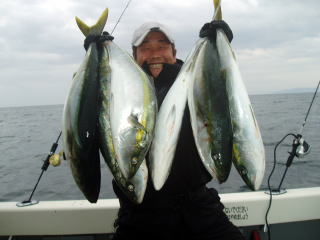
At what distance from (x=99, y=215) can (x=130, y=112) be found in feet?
7.18

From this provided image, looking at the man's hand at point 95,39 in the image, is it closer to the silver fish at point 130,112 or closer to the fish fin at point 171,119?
the silver fish at point 130,112

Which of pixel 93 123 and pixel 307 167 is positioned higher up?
pixel 93 123

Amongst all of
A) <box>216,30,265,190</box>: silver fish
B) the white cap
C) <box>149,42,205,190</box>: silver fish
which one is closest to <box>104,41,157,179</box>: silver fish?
<box>149,42,205,190</box>: silver fish

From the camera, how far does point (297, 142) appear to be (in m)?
3.83

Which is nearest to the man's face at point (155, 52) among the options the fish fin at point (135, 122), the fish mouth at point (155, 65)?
the fish mouth at point (155, 65)

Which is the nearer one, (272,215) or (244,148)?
(244,148)

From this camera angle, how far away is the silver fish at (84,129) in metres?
1.85

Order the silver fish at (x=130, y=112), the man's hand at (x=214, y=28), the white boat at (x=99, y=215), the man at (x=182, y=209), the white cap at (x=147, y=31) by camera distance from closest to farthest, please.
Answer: the silver fish at (x=130, y=112), the man's hand at (x=214, y=28), the man at (x=182, y=209), the white cap at (x=147, y=31), the white boat at (x=99, y=215)

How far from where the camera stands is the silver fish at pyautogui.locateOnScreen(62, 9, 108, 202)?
1.85m

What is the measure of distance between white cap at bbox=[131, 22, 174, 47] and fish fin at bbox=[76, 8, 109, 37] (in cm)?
63

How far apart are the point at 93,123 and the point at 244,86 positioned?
3.28 ft

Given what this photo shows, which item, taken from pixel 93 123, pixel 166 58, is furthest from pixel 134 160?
pixel 166 58

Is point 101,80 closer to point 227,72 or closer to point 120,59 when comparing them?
point 120,59

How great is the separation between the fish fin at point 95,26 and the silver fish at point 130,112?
0.29m
